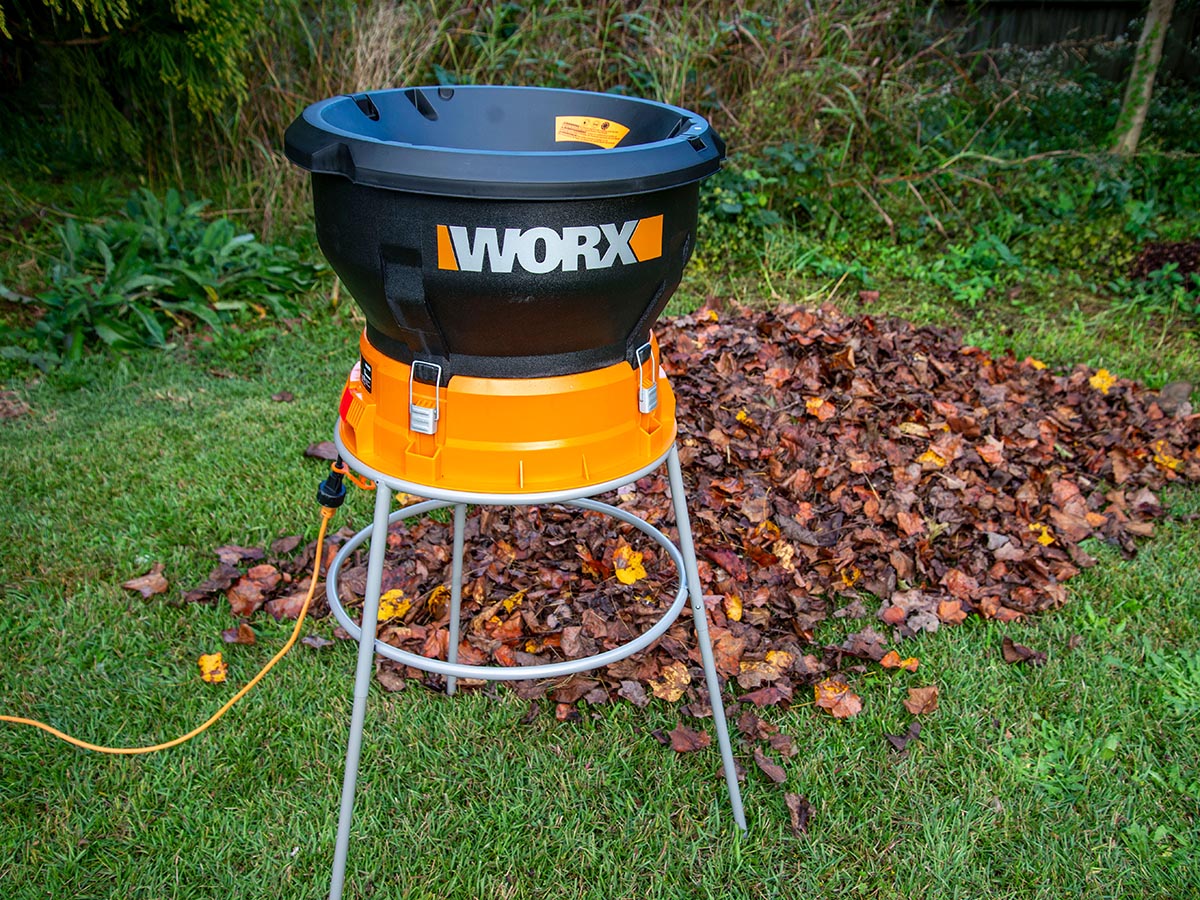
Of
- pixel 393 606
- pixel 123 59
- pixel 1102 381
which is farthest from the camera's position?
pixel 123 59

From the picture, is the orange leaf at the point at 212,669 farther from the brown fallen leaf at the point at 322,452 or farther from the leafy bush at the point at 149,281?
the leafy bush at the point at 149,281

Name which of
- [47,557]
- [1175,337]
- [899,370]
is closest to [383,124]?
[47,557]

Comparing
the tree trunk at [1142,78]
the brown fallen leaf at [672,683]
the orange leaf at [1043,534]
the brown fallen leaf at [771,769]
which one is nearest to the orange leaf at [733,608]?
the brown fallen leaf at [672,683]

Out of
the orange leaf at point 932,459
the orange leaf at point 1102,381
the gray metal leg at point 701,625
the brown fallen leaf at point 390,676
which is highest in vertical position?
the gray metal leg at point 701,625

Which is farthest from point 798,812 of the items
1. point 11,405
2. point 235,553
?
point 11,405

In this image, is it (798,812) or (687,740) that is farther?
(687,740)

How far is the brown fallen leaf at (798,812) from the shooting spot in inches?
81.7

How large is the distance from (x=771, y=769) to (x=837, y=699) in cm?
32

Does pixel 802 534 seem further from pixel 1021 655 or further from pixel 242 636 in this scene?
pixel 242 636

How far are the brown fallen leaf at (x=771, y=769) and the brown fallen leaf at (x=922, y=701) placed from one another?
43 cm

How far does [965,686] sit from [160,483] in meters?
2.80

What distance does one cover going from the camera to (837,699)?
2400 mm

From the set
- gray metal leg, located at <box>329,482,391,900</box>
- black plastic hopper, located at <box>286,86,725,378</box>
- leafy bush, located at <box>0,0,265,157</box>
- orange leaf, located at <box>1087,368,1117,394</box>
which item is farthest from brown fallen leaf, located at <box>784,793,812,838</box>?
leafy bush, located at <box>0,0,265,157</box>

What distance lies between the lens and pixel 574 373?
1.53 meters
